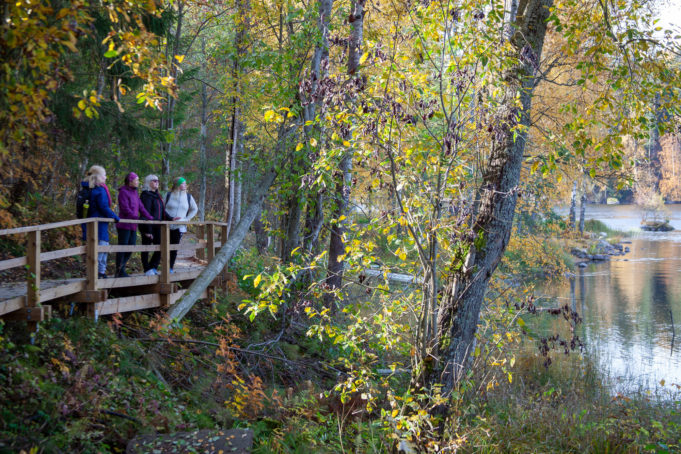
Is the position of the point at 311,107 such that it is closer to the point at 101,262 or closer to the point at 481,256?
the point at 101,262

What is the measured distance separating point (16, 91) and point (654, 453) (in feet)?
23.1

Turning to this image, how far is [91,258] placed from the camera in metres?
6.43

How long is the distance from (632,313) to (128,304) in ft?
45.2

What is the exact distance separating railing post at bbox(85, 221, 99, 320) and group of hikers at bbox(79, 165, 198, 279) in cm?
42

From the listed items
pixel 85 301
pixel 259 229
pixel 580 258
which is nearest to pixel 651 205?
pixel 580 258

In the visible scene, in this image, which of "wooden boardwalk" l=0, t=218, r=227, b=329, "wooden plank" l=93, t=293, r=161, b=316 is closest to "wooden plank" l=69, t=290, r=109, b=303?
"wooden boardwalk" l=0, t=218, r=227, b=329

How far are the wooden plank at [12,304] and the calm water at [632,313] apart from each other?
6536mm

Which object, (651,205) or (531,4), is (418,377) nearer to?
(531,4)

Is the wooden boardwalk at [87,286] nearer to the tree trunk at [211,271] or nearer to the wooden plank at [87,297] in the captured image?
the wooden plank at [87,297]

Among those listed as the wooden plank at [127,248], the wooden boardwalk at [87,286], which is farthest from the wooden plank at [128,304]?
the wooden plank at [127,248]

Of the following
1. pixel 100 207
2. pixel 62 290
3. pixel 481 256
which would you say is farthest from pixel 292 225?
pixel 481 256

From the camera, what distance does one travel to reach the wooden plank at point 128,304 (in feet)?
21.9

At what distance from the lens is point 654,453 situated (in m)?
6.10

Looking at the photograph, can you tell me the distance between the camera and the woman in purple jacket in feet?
24.3
